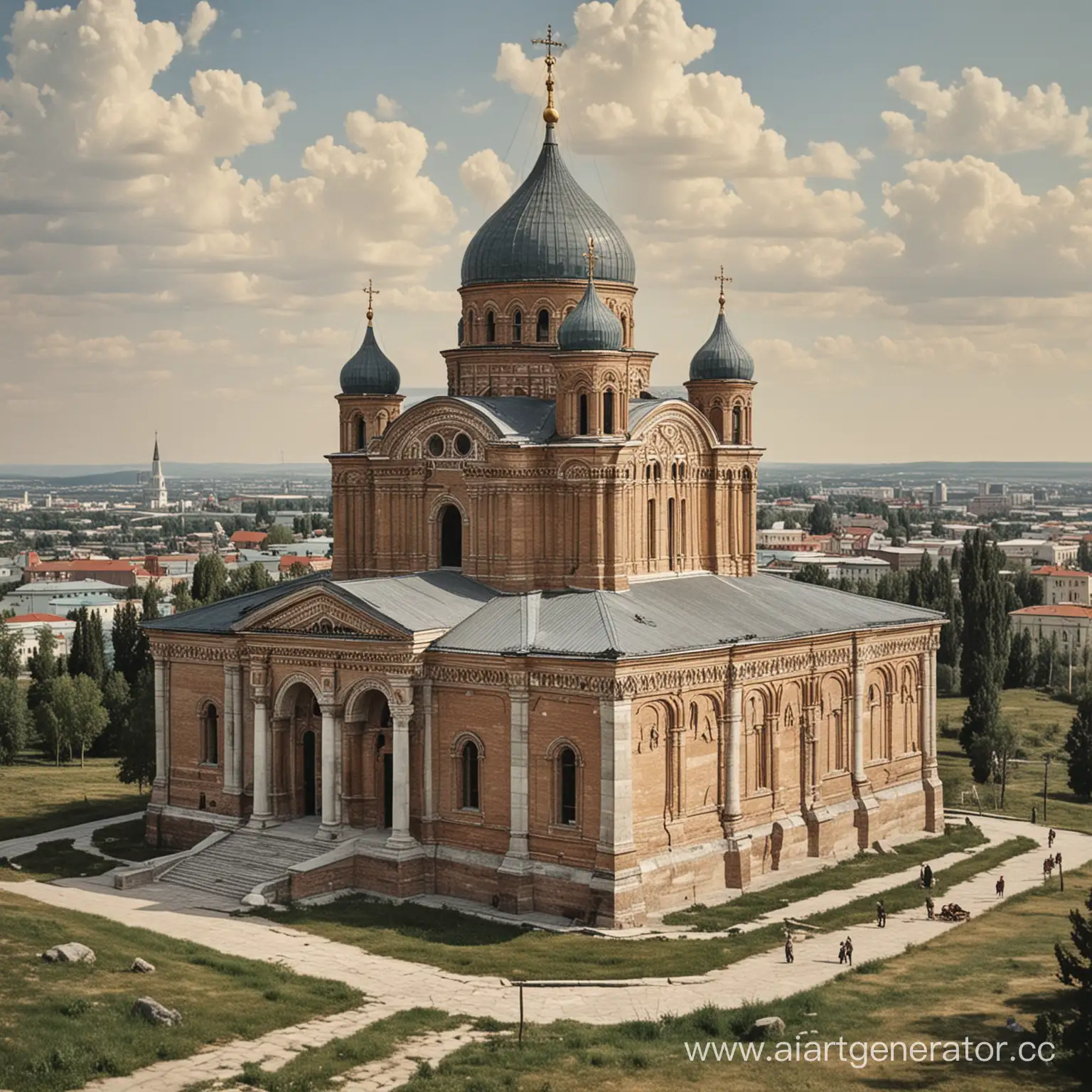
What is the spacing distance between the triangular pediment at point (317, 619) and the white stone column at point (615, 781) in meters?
5.72

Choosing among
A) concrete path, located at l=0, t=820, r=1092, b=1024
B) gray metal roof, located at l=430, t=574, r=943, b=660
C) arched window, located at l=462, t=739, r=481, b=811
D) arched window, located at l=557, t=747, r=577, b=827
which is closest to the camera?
concrete path, located at l=0, t=820, r=1092, b=1024

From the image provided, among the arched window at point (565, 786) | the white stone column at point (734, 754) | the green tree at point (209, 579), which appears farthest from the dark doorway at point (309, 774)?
the green tree at point (209, 579)

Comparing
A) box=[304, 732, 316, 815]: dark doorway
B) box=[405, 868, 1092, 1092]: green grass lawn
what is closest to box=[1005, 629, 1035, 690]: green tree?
box=[304, 732, 316, 815]: dark doorway

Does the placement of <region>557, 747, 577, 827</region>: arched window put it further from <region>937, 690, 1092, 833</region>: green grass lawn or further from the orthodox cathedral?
<region>937, 690, 1092, 833</region>: green grass lawn

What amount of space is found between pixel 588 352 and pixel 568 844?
1278 cm

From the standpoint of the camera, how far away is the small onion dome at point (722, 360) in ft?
159

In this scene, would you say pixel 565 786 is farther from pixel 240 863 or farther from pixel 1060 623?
pixel 1060 623

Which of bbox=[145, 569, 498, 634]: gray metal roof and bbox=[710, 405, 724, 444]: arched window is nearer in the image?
bbox=[145, 569, 498, 634]: gray metal roof

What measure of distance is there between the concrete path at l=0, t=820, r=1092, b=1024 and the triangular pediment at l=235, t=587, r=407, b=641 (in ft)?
24.4

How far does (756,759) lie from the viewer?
4119cm

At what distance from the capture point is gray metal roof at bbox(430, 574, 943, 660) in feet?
123

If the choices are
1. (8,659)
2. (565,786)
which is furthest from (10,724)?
(565,786)

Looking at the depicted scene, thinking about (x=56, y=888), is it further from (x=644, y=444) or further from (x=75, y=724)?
→ (x=75, y=724)

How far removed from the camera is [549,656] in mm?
36719
